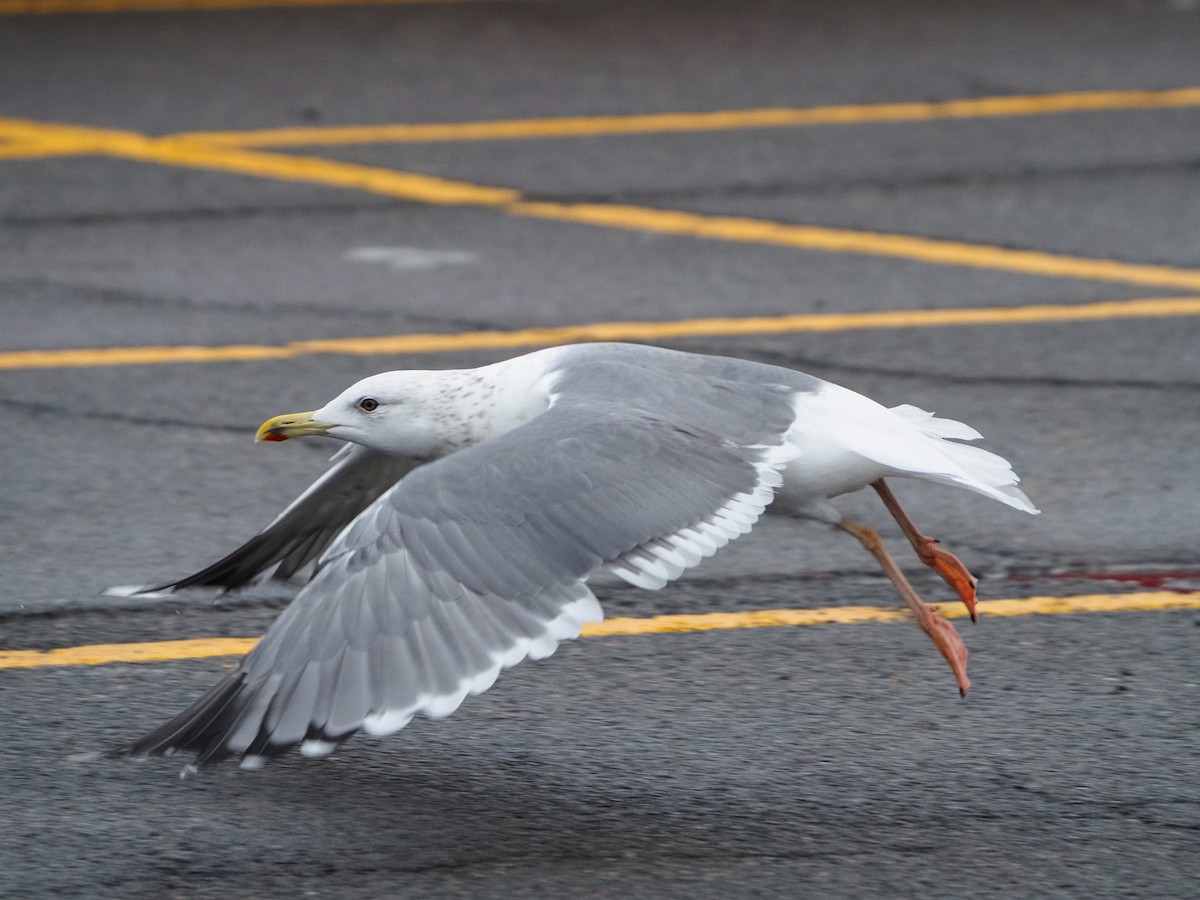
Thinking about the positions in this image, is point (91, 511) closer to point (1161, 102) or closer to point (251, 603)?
point (251, 603)

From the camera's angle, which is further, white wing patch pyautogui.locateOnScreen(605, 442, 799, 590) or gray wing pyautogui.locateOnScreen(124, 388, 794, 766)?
white wing patch pyautogui.locateOnScreen(605, 442, 799, 590)

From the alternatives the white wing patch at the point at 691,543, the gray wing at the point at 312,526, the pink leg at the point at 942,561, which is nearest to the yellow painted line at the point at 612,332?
the gray wing at the point at 312,526

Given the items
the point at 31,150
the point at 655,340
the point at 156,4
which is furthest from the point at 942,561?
the point at 156,4

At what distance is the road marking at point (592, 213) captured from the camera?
22.0ft

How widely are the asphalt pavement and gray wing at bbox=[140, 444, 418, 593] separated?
17 cm

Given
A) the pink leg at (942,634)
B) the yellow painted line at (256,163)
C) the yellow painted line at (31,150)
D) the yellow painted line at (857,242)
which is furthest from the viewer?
the yellow painted line at (31,150)

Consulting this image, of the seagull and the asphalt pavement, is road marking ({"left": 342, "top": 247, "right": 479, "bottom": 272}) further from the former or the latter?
the seagull

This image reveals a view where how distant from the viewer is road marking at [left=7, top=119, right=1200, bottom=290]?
6.72m

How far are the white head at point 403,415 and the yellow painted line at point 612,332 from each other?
1.98 metres

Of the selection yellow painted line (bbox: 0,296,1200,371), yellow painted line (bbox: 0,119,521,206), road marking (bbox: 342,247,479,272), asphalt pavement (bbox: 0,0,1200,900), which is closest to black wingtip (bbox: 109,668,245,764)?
asphalt pavement (bbox: 0,0,1200,900)

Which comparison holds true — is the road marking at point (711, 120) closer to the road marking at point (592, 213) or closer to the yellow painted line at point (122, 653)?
the road marking at point (592, 213)

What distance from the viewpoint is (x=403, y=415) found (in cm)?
398

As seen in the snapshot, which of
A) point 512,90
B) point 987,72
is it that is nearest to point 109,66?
point 512,90

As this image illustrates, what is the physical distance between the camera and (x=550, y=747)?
366 centimetres
